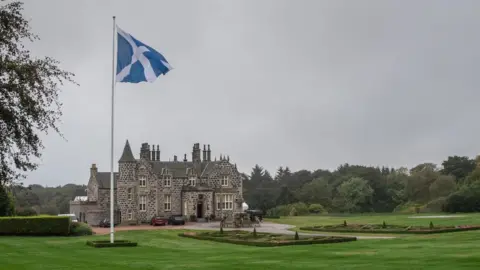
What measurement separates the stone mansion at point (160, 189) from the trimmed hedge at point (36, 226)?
21993 mm

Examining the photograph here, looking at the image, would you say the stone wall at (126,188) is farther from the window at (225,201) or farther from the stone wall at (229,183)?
the window at (225,201)

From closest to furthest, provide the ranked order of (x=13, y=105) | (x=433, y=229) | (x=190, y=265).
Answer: (x=13, y=105)
(x=190, y=265)
(x=433, y=229)

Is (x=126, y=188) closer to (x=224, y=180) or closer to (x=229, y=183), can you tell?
(x=224, y=180)

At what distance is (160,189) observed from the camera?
251 ft

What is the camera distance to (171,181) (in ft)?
254

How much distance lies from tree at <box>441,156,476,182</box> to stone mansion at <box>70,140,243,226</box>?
55.2 meters

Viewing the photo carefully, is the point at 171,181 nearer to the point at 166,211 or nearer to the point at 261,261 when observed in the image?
the point at 166,211

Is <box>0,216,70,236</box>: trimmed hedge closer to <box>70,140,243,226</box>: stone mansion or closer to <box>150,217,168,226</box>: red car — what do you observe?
<box>150,217,168,226</box>: red car

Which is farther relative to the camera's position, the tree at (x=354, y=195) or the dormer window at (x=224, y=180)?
the tree at (x=354, y=195)

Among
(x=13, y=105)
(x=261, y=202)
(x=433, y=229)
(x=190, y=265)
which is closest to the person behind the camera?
(x=13, y=105)

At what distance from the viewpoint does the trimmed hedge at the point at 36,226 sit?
51031mm

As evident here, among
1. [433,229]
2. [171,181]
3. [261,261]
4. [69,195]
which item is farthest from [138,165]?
[69,195]

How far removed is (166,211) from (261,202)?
1720 inches

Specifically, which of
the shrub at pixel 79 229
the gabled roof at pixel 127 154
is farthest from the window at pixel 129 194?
the shrub at pixel 79 229
